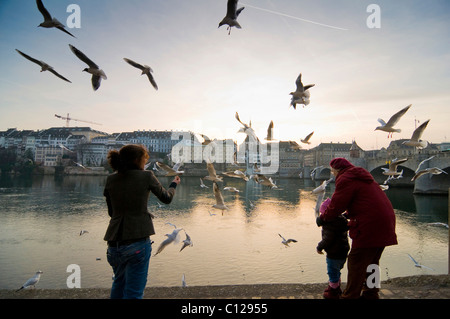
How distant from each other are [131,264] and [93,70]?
151 inches

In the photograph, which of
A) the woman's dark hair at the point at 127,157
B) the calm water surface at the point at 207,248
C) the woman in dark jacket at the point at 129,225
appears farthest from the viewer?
the calm water surface at the point at 207,248

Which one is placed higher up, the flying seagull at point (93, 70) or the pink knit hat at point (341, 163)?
the flying seagull at point (93, 70)

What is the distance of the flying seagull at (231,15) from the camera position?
4.60 metres

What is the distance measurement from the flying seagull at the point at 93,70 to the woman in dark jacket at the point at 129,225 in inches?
109

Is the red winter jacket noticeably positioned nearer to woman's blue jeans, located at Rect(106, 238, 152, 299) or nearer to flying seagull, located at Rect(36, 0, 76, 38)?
woman's blue jeans, located at Rect(106, 238, 152, 299)

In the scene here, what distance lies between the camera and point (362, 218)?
3.59 meters

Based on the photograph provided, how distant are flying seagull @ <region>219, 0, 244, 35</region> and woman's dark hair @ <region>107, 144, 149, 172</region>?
2.84 m

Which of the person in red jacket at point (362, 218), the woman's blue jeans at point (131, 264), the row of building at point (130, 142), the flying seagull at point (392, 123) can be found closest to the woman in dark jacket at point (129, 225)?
the woman's blue jeans at point (131, 264)

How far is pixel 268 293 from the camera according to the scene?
512 centimetres

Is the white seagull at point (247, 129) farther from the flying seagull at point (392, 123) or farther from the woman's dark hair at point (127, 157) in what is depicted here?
the woman's dark hair at point (127, 157)

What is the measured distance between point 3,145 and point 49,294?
161 m

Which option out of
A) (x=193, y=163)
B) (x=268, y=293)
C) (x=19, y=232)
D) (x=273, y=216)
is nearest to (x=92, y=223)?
(x=19, y=232)

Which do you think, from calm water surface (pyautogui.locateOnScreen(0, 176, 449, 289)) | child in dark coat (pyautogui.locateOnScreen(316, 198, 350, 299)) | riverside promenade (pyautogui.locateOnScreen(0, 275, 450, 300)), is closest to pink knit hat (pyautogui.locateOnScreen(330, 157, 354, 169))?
child in dark coat (pyautogui.locateOnScreen(316, 198, 350, 299))

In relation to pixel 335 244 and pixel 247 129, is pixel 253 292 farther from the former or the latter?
pixel 247 129
